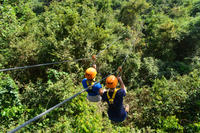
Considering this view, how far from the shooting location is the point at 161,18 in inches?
608

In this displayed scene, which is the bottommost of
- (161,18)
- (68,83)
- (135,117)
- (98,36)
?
(135,117)

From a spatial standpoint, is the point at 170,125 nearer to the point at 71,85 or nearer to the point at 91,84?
the point at 91,84

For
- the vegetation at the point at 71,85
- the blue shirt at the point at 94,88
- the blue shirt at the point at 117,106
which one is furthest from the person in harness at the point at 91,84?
the vegetation at the point at 71,85

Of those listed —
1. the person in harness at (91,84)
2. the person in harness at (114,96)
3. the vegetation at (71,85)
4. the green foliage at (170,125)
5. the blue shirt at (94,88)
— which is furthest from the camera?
the green foliage at (170,125)

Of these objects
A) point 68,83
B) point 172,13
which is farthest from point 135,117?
point 172,13

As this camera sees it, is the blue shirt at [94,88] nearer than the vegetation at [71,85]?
Yes

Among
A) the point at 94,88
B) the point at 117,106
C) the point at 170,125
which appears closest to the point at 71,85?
the point at 94,88

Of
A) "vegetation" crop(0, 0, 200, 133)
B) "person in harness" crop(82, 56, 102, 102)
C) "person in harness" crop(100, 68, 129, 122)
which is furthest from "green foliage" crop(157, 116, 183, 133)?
"person in harness" crop(82, 56, 102, 102)

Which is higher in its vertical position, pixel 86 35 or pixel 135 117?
pixel 86 35

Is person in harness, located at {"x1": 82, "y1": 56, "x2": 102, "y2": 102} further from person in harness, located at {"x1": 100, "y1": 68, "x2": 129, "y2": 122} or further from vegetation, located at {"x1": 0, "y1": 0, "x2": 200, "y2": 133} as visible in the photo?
vegetation, located at {"x1": 0, "y1": 0, "x2": 200, "y2": 133}

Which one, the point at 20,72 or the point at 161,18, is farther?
the point at 161,18

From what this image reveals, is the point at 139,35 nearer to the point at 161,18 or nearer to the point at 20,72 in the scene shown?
A: the point at 161,18

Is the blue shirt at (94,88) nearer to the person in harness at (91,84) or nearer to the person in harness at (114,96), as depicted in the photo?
the person in harness at (91,84)

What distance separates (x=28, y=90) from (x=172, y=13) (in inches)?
1106
